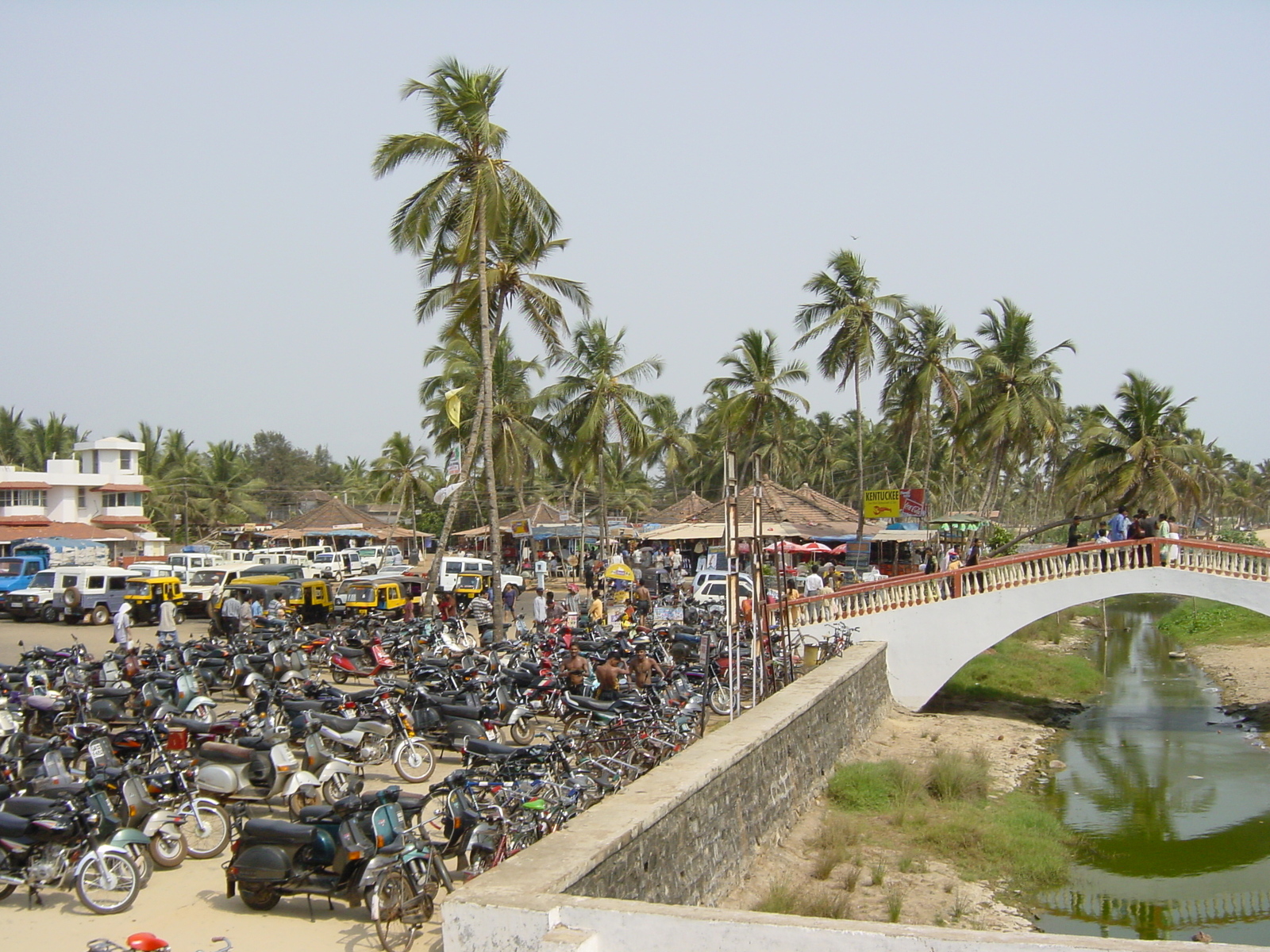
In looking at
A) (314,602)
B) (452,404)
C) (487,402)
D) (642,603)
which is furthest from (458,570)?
(487,402)

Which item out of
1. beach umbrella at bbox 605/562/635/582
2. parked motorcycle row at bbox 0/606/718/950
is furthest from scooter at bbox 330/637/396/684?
beach umbrella at bbox 605/562/635/582

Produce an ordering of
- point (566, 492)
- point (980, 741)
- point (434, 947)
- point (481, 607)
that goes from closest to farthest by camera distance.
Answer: point (434, 947) < point (980, 741) < point (481, 607) < point (566, 492)

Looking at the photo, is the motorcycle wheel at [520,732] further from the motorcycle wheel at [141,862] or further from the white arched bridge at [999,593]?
the white arched bridge at [999,593]

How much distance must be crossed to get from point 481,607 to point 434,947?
19.6 m

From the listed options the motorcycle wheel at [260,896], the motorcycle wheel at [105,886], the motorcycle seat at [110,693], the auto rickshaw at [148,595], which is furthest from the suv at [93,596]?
the motorcycle wheel at [260,896]

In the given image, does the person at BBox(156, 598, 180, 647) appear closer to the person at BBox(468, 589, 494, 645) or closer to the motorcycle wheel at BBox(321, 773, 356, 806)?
the person at BBox(468, 589, 494, 645)

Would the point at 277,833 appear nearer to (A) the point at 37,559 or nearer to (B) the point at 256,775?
(B) the point at 256,775

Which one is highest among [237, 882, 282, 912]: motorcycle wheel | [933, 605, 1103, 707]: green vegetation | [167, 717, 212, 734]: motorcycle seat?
[167, 717, 212, 734]: motorcycle seat

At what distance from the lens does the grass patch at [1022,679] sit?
2412 centimetres

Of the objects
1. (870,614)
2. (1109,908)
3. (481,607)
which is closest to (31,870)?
(1109,908)

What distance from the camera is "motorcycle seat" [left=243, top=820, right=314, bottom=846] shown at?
7930 mm

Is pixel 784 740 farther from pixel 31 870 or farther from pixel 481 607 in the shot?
pixel 481 607

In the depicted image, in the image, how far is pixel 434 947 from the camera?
7473mm

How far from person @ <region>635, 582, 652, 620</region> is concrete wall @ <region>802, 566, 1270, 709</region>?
5.01 metres
